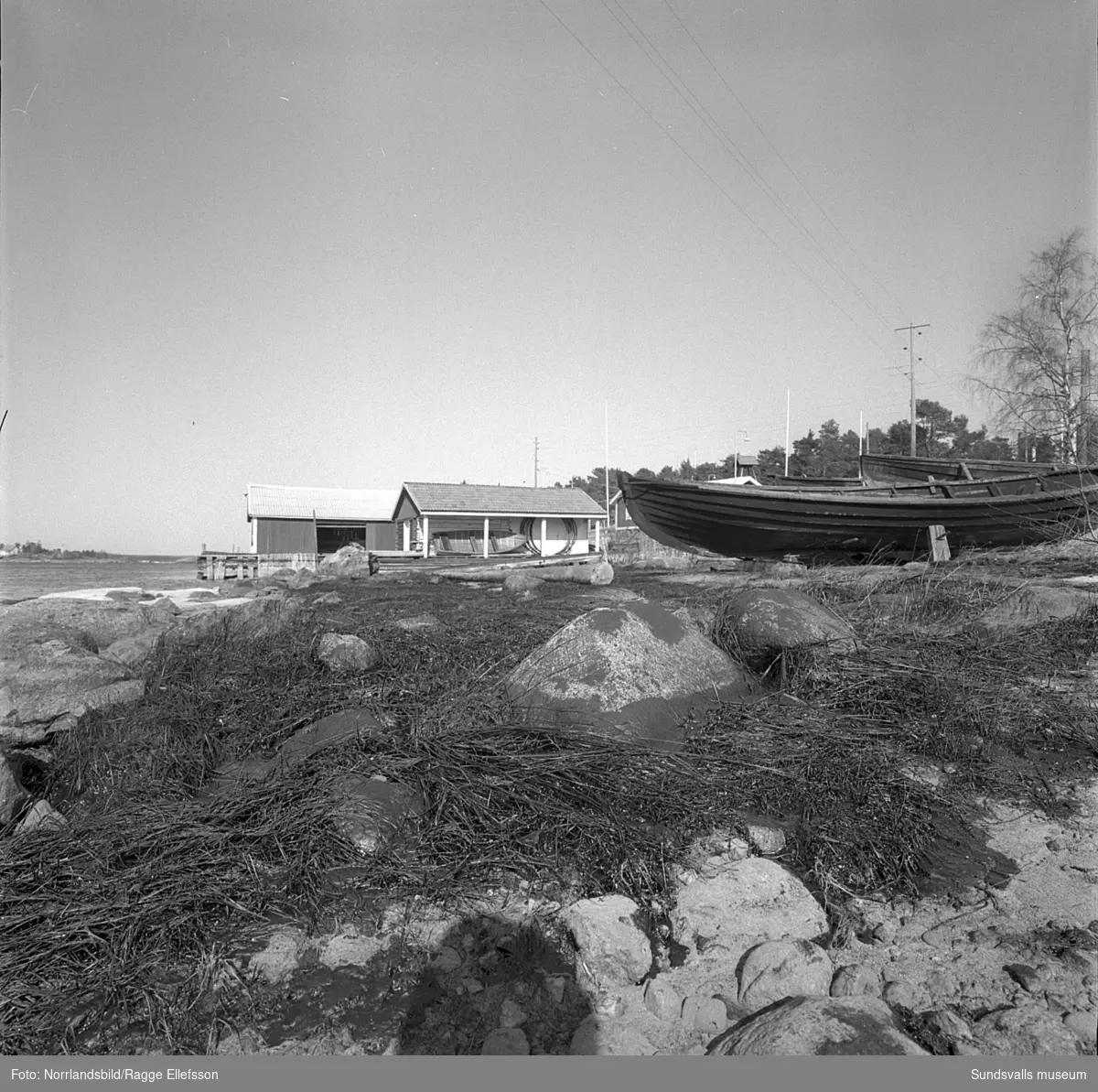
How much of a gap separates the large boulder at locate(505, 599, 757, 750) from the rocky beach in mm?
19

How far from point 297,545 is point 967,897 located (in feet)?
120

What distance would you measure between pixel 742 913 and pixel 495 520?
31158mm

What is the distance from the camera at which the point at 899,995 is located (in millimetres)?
2047

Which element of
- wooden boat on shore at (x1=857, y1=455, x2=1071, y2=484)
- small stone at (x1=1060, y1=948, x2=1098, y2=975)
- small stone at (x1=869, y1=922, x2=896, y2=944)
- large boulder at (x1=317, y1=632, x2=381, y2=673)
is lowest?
small stone at (x1=869, y1=922, x2=896, y2=944)

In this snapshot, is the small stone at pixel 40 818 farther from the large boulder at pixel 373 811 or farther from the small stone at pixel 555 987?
the small stone at pixel 555 987

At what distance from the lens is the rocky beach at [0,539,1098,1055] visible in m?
2.05

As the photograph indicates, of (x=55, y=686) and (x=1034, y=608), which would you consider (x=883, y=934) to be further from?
(x=1034, y=608)

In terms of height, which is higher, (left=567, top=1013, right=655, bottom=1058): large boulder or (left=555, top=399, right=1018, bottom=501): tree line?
(left=555, top=399, right=1018, bottom=501): tree line

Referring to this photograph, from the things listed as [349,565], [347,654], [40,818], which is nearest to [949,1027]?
[40,818]

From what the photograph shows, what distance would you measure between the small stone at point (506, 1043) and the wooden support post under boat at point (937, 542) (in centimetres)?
1352

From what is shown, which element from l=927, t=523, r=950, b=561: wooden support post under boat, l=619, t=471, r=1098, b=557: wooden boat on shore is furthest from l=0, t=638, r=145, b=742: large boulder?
l=927, t=523, r=950, b=561: wooden support post under boat

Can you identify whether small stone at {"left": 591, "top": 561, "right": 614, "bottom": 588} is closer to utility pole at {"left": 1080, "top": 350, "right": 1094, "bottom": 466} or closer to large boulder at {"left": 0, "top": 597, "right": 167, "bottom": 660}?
large boulder at {"left": 0, "top": 597, "right": 167, "bottom": 660}

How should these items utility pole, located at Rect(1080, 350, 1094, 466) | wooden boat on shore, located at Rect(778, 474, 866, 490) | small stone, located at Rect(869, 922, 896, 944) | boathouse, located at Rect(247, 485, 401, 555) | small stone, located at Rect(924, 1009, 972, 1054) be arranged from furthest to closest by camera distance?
boathouse, located at Rect(247, 485, 401, 555), wooden boat on shore, located at Rect(778, 474, 866, 490), utility pole, located at Rect(1080, 350, 1094, 466), small stone, located at Rect(869, 922, 896, 944), small stone, located at Rect(924, 1009, 972, 1054)

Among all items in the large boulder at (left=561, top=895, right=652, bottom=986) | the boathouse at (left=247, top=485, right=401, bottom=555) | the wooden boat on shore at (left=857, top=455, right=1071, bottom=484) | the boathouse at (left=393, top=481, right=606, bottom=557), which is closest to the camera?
the large boulder at (left=561, top=895, right=652, bottom=986)
